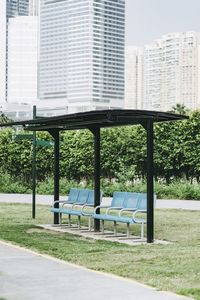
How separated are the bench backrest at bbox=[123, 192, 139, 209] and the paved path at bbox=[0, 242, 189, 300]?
455 cm

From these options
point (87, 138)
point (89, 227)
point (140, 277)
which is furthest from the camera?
point (87, 138)

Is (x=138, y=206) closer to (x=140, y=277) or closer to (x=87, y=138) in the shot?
(x=140, y=277)

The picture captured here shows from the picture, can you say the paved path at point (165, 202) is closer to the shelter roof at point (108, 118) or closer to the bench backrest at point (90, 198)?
the bench backrest at point (90, 198)

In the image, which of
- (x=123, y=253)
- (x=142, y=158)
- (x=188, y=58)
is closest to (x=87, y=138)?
(x=142, y=158)

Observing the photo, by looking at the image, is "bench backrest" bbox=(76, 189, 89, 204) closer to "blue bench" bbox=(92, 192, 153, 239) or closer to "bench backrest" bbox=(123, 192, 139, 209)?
"blue bench" bbox=(92, 192, 153, 239)

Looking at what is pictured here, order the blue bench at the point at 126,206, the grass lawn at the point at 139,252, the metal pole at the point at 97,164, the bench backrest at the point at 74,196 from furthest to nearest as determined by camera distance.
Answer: the bench backrest at the point at 74,196 → the metal pole at the point at 97,164 → the blue bench at the point at 126,206 → the grass lawn at the point at 139,252

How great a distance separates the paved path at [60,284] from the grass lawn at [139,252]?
31 centimetres

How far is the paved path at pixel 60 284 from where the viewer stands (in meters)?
7.25

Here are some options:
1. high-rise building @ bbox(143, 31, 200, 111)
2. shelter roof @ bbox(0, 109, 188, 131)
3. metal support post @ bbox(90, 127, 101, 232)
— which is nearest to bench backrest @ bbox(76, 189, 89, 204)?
metal support post @ bbox(90, 127, 101, 232)

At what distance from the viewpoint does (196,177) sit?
29.9 metres

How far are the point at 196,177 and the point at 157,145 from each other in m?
2.28

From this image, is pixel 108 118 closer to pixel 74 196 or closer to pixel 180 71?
pixel 74 196

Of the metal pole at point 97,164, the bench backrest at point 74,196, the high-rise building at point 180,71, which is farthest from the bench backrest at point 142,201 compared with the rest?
the high-rise building at point 180,71

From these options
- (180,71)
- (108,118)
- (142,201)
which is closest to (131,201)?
(142,201)
